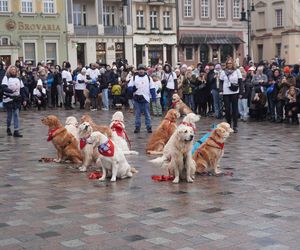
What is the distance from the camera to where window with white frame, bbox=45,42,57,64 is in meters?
44.5

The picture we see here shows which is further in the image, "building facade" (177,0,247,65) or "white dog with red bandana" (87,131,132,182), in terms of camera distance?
"building facade" (177,0,247,65)

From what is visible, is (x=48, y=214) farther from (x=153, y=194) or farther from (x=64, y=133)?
(x=64, y=133)

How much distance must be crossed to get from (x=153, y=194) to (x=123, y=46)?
39.0m

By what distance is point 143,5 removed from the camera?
2019 inches

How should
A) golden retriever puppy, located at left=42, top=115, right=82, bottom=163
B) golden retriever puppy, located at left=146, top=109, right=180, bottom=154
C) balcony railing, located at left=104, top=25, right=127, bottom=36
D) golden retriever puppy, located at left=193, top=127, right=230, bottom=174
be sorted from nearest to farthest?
golden retriever puppy, located at left=193, top=127, right=230, bottom=174 < golden retriever puppy, located at left=42, top=115, right=82, bottom=163 < golden retriever puppy, located at left=146, top=109, right=180, bottom=154 < balcony railing, located at left=104, top=25, right=127, bottom=36

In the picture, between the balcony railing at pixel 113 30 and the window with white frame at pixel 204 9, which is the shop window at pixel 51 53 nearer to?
the balcony railing at pixel 113 30

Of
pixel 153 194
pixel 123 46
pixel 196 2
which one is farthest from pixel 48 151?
pixel 196 2

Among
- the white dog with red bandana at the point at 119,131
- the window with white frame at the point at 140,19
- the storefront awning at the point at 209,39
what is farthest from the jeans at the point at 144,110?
the storefront awning at the point at 209,39

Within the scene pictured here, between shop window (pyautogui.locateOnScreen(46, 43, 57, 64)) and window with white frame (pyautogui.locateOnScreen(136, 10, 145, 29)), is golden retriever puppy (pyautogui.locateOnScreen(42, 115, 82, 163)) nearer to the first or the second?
shop window (pyautogui.locateOnScreen(46, 43, 57, 64))

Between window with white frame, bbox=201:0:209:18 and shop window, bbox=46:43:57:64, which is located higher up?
window with white frame, bbox=201:0:209:18

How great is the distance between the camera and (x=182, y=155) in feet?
30.8

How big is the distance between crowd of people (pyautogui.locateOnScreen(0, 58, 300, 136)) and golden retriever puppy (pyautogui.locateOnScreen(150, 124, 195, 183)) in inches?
264

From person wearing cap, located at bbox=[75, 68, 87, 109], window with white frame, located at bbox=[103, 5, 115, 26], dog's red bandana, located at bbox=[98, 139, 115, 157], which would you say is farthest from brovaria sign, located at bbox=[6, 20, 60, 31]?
dog's red bandana, located at bbox=[98, 139, 115, 157]

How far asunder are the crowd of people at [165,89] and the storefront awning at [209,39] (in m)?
27.7
